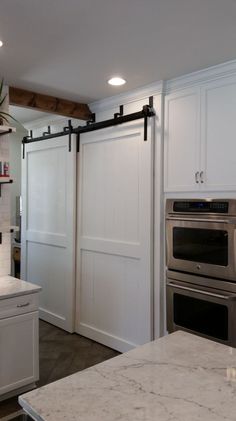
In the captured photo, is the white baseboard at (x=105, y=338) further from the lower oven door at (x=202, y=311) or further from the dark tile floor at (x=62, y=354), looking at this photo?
the lower oven door at (x=202, y=311)

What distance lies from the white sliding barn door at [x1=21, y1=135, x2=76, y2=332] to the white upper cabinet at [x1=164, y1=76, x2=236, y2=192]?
126cm

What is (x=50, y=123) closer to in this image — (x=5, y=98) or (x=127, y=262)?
(x=5, y=98)

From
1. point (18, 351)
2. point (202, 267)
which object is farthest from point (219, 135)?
point (18, 351)

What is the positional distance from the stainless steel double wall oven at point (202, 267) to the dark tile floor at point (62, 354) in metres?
0.87

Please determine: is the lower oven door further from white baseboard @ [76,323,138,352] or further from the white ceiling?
the white ceiling

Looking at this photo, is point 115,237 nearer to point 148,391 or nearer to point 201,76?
point 201,76

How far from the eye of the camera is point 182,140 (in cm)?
281

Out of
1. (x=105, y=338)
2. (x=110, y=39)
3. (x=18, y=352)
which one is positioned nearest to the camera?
(x=110, y=39)

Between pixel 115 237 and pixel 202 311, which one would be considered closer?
pixel 202 311

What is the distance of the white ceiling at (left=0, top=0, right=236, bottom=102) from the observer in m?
1.77

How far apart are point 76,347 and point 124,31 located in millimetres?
2786

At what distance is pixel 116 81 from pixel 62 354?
8.08 ft

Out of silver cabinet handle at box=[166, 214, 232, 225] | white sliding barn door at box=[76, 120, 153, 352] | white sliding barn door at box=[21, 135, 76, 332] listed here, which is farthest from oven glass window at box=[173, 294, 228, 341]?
white sliding barn door at box=[21, 135, 76, 332]

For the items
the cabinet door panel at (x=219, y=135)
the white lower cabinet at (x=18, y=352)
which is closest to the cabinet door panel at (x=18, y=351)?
the white lower cabinet at (x=18, y=352)
